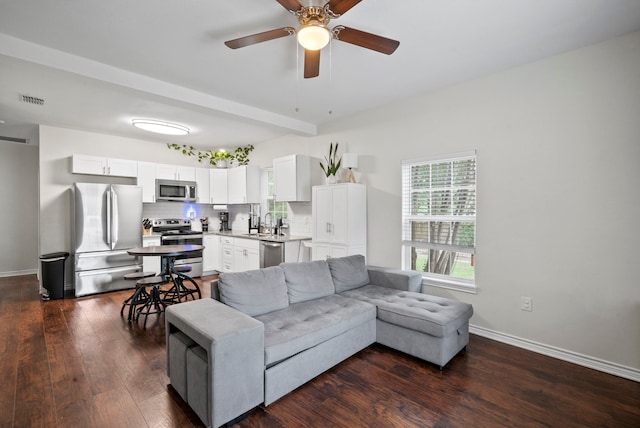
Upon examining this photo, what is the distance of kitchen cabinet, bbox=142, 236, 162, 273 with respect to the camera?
5.27 m

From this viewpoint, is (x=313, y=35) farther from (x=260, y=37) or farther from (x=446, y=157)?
(x=446, y=157)

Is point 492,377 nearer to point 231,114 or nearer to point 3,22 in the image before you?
point 231,114

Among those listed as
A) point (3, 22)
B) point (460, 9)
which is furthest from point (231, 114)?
point (460, 9)

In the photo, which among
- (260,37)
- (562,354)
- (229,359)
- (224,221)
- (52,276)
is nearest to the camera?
(229,359)

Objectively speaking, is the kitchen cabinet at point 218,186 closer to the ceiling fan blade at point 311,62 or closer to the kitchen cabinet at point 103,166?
the kitchen cabinet at point 103,166

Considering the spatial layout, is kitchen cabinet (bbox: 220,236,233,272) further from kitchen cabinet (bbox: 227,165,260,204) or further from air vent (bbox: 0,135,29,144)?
air vent (bbox: 0,135,29,144)

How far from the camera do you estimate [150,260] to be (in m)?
5.32

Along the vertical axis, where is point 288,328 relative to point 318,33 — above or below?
below

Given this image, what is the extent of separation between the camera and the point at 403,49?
269cm

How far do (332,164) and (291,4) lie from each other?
9.09 feet

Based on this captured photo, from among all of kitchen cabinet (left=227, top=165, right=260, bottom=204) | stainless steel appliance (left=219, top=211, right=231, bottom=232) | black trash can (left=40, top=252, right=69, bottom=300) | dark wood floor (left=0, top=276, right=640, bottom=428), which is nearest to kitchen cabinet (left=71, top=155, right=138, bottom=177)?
black trash can (left=40, top=252, right=69, bottom=300)

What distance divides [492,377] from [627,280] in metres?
1.41

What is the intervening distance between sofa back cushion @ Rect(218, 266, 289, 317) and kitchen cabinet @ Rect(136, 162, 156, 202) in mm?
3914

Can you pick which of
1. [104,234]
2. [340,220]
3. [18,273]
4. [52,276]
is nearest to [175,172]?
[104,234]
